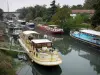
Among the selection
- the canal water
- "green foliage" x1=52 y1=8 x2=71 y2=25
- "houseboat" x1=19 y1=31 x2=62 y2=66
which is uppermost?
"green foliage" x1=52 y1=8 x2=71 y2=25

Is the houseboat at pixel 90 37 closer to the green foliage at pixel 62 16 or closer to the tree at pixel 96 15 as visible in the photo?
the tree at pixel 96 15

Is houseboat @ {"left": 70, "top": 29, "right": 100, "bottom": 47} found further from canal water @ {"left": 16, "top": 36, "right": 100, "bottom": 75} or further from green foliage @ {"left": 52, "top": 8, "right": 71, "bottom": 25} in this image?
green foliage @ {"left": 52, "top": 8, "right": 71, "bottom": 25}

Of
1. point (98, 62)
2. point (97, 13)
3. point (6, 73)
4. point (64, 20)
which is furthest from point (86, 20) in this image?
point (6, 73)

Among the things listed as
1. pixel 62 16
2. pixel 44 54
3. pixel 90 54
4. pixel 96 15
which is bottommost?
pixel 90 54

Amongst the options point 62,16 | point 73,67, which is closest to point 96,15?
point 62,16

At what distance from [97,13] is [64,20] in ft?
35.9

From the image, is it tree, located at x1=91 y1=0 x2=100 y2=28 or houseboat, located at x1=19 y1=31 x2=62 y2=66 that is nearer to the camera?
houseboat, located at x1=19 y1=31 x2=62 y2=66

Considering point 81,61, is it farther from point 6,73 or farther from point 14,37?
point 14,37

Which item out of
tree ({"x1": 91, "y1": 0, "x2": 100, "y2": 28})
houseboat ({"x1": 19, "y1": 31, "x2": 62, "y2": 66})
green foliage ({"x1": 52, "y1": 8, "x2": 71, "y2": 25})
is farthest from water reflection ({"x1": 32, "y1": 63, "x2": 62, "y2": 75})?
green foliage ({"x1": 52, "y1": 8, "x2": 71, "y2": 25})

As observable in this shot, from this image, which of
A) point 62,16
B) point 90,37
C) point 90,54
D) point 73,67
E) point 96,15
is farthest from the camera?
point 62,16

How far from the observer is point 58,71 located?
15.9m

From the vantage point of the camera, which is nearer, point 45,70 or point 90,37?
point 45,70

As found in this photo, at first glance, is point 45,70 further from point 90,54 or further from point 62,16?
point 62,16

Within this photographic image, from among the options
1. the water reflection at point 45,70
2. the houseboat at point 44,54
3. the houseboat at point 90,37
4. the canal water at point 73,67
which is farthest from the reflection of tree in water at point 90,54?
the houseboat at point 44,54
